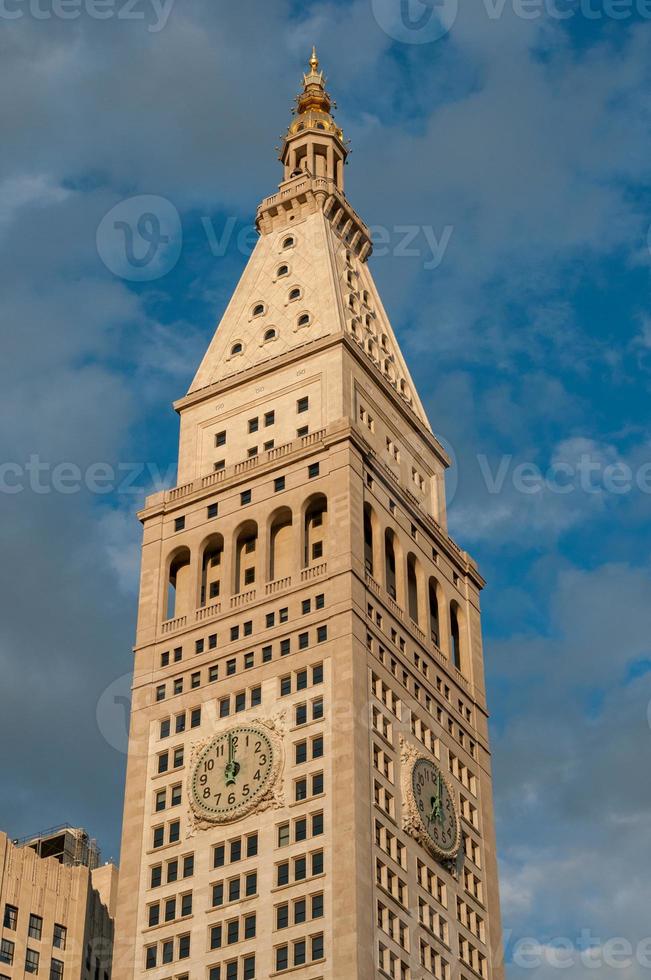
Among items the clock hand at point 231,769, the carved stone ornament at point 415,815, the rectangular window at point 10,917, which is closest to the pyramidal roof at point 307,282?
the carved stone ornament at point 415,815

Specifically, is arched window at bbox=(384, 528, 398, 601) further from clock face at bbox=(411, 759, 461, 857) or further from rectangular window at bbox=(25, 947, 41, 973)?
rectangular window at bbox=(25, 947, 41, 973)

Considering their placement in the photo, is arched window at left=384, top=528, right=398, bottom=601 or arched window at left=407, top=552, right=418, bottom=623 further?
arched window at left=407, top=552, right=418, bottom=623

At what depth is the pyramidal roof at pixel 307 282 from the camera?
141125mm

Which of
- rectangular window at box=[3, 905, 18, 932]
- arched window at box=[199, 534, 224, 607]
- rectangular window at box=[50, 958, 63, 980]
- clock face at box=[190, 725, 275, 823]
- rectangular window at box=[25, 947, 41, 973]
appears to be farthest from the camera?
rectangular window at box=[50, 958, 63, 980]

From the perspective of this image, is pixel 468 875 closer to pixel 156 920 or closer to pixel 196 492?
pixel 156 920

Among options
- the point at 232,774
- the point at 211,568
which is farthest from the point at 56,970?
the point at 211,568

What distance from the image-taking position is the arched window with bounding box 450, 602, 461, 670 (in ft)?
436

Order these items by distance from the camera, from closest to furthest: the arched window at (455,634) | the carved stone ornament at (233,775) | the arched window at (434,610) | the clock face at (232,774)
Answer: the carved stone ornament at (233,775), the clock face at (232,774), the arched window at (434,610), the arched window at (455,634)

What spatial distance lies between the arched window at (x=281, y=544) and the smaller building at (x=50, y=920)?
2784 cm

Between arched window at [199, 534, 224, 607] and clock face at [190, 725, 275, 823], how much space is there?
1316 centimetres

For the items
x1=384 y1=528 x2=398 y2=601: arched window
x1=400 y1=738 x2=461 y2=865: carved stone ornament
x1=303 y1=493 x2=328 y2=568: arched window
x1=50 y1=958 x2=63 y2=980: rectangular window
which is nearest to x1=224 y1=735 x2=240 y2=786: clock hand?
x1=400 y1=738 x2=461 y2=865: carved stone ornament

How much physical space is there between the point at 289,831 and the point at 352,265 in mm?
54912

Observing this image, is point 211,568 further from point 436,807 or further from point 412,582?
point 436,807

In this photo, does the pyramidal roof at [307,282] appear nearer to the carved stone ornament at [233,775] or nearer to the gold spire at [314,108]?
the gold spire at [314,108]
